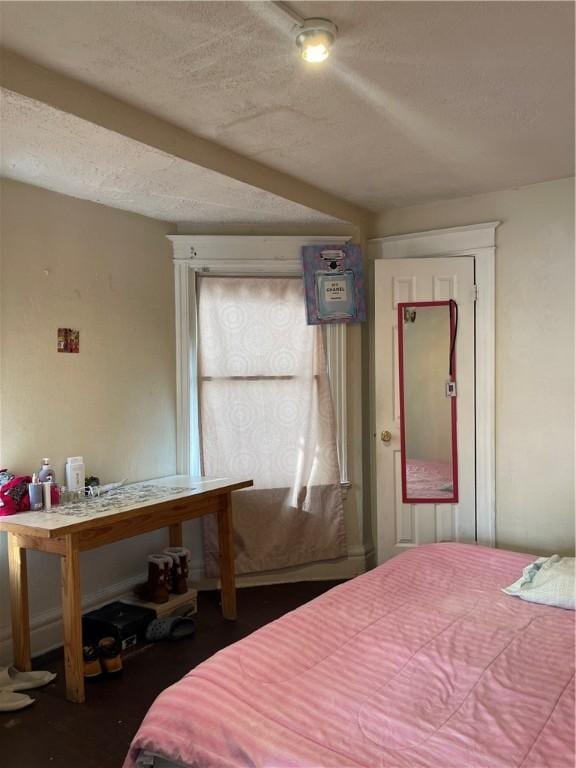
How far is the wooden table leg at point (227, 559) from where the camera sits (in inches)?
128

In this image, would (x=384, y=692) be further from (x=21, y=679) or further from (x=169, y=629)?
(x=21, y=679)

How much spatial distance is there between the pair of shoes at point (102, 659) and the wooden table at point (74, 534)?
153 millimetres

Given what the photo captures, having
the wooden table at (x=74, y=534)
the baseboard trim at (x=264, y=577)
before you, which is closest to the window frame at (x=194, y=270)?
the wooden table at (x=74, y=534)

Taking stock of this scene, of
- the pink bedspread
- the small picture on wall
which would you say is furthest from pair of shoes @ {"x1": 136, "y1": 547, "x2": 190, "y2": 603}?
the pink bedspread

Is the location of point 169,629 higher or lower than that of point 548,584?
lower

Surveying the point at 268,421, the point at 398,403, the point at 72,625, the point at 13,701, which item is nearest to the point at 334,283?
the point at 398,403

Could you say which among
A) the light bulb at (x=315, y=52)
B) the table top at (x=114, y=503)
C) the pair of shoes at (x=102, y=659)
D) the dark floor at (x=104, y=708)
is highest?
the light bulb at (x=315, y=52)

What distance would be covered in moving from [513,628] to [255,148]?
7.45 feet

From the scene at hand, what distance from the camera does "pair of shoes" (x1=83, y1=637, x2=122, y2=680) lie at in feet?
8.58

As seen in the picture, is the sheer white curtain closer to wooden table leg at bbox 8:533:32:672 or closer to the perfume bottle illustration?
the perfume bottle illustration

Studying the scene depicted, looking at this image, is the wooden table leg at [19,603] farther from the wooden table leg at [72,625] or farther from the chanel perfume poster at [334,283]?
the chanel perfume poster at [334,283]

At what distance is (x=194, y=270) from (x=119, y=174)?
97cm

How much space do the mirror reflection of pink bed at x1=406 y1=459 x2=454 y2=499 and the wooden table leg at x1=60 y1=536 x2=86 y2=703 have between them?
2046mm

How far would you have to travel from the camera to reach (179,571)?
335cm
